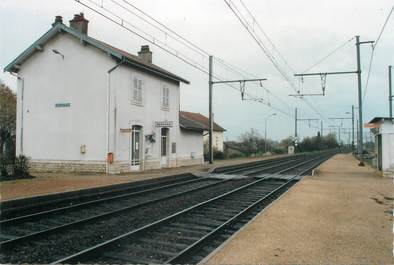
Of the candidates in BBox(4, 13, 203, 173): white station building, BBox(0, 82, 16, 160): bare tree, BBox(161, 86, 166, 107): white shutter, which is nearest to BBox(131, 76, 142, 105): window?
BBox(4, 13, 203, 173): white station building

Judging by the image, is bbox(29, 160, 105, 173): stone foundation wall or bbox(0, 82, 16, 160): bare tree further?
bbox(0, 82, 16, 160): bare tree

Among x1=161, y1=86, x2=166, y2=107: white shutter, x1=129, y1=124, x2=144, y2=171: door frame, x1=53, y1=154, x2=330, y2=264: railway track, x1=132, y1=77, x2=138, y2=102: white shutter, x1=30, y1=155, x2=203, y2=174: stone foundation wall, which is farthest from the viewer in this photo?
x1=161, y1=86, x2=166, y2=107: white shutter

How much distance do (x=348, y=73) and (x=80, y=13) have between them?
18882 mm

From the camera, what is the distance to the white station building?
21.7 metres

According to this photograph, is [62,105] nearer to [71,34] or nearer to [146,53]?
[71,34]

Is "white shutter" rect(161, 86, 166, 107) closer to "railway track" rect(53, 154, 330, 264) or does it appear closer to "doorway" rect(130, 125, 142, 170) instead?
"doorway" rect(130, 125, 142, 170)

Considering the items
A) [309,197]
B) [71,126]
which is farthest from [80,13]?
[309,197]

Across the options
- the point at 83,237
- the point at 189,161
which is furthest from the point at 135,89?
the point at 83,237

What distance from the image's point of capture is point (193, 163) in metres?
32.7

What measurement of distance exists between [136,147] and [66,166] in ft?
14.0

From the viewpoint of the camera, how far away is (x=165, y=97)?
27906 millimetres

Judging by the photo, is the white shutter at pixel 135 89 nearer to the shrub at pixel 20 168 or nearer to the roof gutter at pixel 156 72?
the roof gutter at pixel 156 72

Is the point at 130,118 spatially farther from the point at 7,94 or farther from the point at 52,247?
the point at 7,94

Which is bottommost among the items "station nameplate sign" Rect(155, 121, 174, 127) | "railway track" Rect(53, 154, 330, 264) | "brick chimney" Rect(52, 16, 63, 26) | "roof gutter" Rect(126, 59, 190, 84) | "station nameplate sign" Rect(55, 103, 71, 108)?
"railway track" Rect(53, 154, 330, 264)
